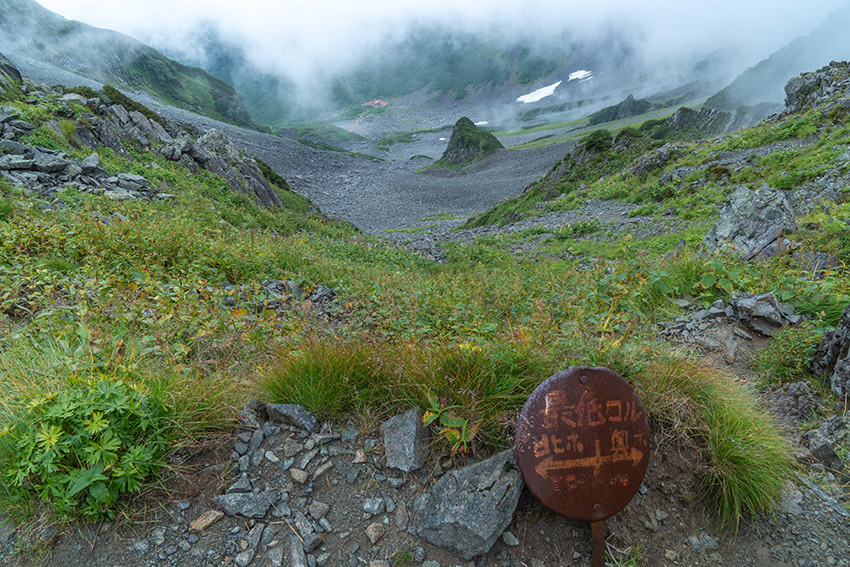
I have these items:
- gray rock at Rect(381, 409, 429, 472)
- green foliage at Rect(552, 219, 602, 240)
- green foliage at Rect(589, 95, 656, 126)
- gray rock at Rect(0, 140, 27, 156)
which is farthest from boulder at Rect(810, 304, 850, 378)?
green foliage at Rect(589, 95, 656, 126)

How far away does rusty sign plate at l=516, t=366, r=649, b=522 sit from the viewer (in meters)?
2.34

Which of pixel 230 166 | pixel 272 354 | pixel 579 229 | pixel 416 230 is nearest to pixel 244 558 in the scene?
pixel 272 354

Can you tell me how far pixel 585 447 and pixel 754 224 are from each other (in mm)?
10379

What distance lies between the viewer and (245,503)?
2512mm

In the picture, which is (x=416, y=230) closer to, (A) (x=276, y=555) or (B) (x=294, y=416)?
(B) (x=294, y=416)

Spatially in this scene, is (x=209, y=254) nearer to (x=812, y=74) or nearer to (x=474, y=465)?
(x=474, y=465)

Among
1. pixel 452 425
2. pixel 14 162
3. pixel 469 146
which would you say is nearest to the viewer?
pixel 452 425

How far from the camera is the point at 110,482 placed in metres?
2.28

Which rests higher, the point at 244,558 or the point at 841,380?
the point at 244,558

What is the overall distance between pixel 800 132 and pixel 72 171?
29953 mm

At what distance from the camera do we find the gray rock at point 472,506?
2371mm

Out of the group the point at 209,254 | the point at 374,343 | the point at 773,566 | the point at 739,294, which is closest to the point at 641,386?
the point at 773,566

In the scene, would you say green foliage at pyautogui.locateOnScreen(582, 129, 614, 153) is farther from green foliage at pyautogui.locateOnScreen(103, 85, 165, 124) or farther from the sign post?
the sign post

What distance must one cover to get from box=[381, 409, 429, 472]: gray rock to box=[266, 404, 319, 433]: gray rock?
0.55m
